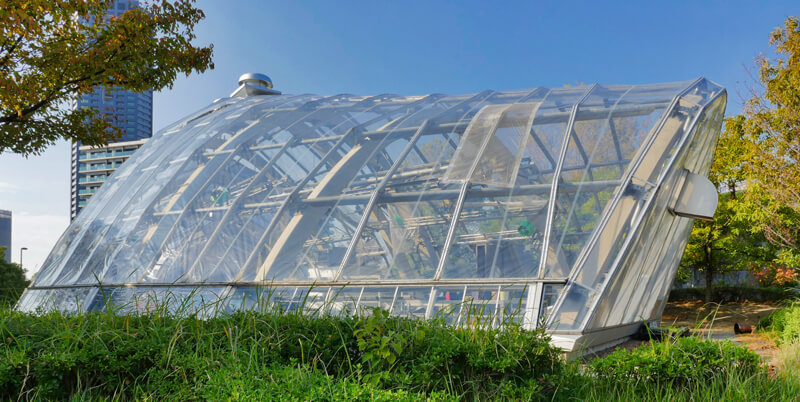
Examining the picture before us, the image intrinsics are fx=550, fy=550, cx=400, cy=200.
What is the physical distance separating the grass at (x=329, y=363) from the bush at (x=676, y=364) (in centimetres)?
1

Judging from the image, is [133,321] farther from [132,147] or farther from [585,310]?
[132,147]

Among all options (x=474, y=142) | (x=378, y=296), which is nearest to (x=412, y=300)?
(x=378, y=296)

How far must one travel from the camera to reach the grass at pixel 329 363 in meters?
3.81

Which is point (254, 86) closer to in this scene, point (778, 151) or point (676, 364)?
point (778, 151)

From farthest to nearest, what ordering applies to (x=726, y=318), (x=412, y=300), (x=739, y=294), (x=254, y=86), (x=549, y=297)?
(x=739, y=294) → (x=254, y=86) → (x=726, y=318) → (x=412, y=300) → (x=549, y=297)

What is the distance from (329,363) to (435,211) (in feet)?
17.2

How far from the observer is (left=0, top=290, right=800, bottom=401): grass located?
3807mm

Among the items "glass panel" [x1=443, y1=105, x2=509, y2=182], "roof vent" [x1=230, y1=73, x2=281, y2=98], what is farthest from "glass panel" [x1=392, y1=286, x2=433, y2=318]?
"roof vent" [x1=230, y1=73, x2=281, y2=98]

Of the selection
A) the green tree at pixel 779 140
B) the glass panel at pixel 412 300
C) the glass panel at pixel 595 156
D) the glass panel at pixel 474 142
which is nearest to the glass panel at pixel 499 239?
the glass panel at pixel 595 156

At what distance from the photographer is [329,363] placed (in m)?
4.13

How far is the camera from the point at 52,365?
3.90 metres

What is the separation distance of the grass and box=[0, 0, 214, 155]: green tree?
6.19 m

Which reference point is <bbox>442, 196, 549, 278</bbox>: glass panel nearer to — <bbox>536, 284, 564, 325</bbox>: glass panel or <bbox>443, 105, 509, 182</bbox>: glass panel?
<bbox>536, 284, 564, 325</bbox>: glass panel

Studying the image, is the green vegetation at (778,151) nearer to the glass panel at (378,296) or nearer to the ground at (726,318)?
the ground at (726,318)
